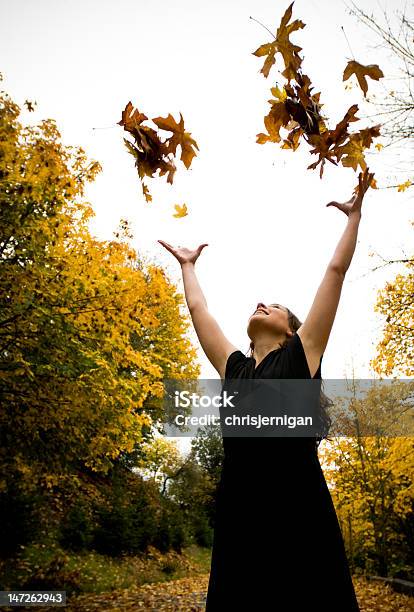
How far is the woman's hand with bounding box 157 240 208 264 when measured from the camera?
2557 millimetres

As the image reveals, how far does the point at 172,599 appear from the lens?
31.0 feet

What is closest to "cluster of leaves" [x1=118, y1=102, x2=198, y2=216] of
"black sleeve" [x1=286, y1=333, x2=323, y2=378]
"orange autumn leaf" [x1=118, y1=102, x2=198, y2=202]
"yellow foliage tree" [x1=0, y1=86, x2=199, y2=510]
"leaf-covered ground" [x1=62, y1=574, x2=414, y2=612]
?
"orange autumn leaf" [x1=118, y1=102, x2=198, y2=202]

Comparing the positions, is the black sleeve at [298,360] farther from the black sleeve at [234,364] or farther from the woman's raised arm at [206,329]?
the woman's raised arm at [206,329]

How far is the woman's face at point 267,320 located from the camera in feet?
7.01

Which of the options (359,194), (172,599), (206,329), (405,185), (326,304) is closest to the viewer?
(326,304)

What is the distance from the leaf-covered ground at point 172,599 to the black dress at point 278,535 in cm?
778

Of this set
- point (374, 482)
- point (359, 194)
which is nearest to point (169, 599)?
point (374, 482)

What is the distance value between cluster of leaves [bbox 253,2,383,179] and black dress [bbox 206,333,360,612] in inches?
39.0

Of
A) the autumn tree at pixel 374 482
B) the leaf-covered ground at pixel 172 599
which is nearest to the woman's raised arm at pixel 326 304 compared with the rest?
the leaf-covered ground at pixel 172 599

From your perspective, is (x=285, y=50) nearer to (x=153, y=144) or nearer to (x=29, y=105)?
(x=153, y=144)

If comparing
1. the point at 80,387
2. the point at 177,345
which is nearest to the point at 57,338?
the point at 80,387

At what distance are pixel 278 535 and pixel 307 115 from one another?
5.84ft

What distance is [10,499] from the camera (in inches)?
392

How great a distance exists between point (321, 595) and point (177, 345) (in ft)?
54.1
